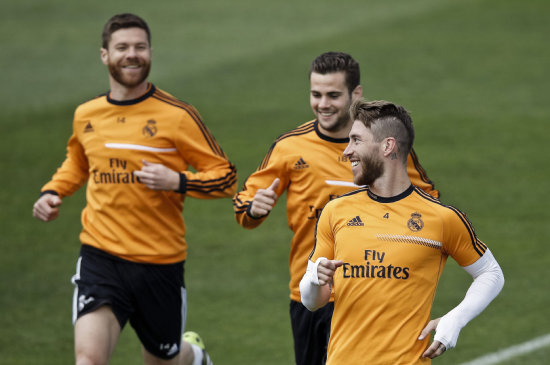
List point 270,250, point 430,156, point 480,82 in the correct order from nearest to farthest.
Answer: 1. point 270,250
2. point 430,156
3. point 480,82

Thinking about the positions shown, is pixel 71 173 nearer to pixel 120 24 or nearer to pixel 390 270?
pixel 120 24

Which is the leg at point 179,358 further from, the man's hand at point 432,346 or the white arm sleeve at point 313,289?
the man's hand at point 432,346

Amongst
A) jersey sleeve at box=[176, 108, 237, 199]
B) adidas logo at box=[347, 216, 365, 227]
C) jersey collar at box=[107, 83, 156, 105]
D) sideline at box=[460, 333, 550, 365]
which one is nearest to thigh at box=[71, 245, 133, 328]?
jersey sleeve at box=[176, 108, 237, 199]

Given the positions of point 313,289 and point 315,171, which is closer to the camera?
point 313,289

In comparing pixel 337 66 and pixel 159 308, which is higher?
pixel 337 66

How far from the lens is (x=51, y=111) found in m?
20.6

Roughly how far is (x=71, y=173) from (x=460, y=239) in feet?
11.8

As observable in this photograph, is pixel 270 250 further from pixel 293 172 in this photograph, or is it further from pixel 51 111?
pixel 51 111

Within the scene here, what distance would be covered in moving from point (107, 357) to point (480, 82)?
16.8 m

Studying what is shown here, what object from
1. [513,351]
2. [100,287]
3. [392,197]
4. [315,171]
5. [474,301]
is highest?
[392,197]

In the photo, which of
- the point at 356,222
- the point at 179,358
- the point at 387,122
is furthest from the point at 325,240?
the point at 179,358

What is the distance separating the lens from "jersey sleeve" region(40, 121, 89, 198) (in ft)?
25.4

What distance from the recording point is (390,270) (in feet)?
17.5

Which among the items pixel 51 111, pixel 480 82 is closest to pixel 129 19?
pixel 51 111
